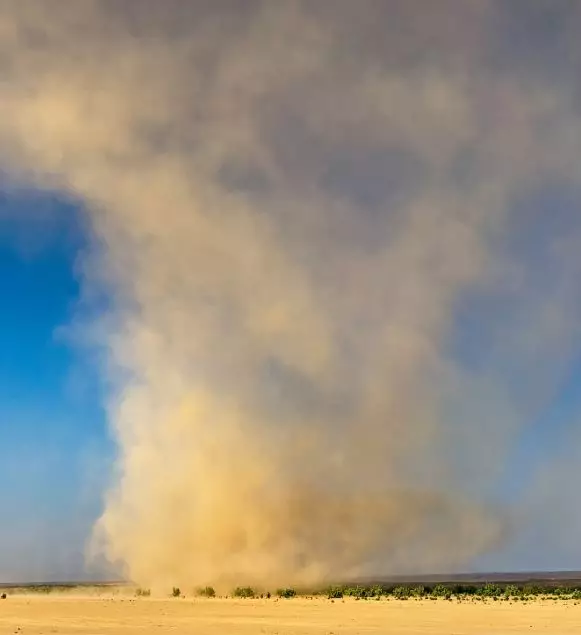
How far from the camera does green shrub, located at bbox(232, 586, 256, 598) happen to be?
9049 centimetres

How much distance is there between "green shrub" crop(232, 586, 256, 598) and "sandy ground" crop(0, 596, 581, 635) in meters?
12.9

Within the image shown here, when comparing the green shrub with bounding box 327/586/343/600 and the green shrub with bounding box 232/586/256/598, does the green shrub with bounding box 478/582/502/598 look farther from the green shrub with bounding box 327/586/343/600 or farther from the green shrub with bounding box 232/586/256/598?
the green shrub with bounding box 232/586/256/598

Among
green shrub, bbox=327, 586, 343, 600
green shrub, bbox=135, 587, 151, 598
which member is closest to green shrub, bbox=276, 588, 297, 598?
green shrub, bbox=327, 586, 343, 600

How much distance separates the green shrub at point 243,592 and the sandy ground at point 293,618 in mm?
12867

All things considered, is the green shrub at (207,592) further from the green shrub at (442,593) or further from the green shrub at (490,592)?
the green shrub at (490,592)

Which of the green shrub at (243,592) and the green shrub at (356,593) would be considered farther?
the green shrub at (243,592)

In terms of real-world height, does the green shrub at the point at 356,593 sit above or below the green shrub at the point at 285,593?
below

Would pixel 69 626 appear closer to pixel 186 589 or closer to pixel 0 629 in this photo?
pixel 0 629

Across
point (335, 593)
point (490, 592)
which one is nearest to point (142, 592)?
point (335, 593)

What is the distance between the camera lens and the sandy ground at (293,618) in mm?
47281

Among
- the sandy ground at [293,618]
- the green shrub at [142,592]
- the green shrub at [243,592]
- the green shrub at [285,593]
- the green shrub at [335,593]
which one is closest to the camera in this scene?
the sandy ground at [293,618]

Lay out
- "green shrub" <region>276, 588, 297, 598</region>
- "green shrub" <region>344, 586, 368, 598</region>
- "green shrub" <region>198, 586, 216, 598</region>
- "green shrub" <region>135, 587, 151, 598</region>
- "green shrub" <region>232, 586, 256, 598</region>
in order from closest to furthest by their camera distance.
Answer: "green shrub" <region>276, 588, 297, 598</region> → "green shrub" <region>344, 586, 368, 598</region> → "green shrub" <region>232, 586, 256, 598</region> → "green shrub" <region>198, 586, 216, 598</region> → "green shrub" <region>135, 587, 151, 598</region>

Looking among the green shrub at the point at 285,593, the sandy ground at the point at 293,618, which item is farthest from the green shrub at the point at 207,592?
the sandy ground at the point at 293,618

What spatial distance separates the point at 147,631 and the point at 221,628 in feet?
17.3
